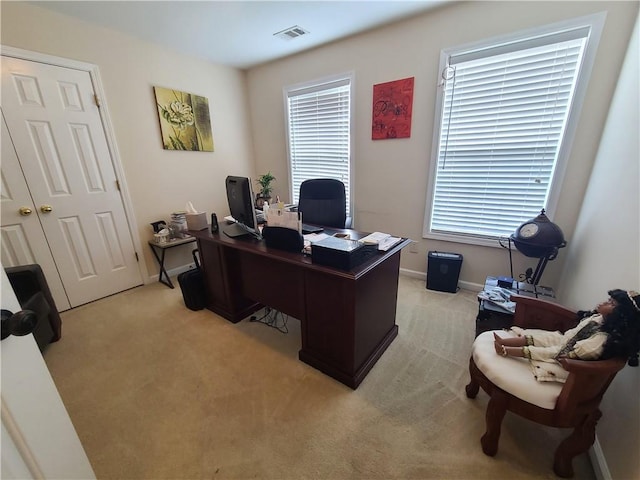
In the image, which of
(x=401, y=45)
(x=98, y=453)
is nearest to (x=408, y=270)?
(x=401, y=45)

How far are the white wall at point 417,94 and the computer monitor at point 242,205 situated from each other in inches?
62.1

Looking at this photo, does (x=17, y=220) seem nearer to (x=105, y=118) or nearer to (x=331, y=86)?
(x=105, y=118)

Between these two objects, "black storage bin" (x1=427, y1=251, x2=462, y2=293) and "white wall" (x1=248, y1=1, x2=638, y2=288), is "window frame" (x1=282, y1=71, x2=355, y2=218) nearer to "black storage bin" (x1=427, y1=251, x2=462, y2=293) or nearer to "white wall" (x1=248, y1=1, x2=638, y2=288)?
"white wall" (x1=248, y1=1, x2=638, y2=288)

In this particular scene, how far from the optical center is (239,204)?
1.94 metres

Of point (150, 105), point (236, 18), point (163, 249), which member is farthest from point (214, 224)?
point (236, 18)

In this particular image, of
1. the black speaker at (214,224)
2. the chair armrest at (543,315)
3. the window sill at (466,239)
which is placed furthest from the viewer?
the window sill at (466,239)

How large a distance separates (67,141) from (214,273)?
5.94 feet

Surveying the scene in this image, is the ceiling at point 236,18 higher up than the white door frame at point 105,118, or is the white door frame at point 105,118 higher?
the ceiling at point 236,18

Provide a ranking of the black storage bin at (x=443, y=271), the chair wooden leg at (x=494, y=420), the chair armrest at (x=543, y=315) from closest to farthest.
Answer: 1. the chair wooden leg at (x=494, y=420)
2. the chair armrest at (x=543, y=315)
3. the black storage bin at (x=443, y=271)

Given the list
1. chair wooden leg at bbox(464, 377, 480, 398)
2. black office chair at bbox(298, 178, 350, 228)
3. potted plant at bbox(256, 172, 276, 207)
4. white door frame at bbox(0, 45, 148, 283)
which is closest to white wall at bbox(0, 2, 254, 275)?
white door frame at bbox(0, 45, 148, 283)

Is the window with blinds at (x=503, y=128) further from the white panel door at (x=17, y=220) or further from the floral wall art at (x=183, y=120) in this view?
the white panel door at (x=17, y=220)

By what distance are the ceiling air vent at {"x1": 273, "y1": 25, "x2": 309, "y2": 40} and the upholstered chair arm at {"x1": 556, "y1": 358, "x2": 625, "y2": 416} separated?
10.5 feet

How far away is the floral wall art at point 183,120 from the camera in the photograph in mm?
2873

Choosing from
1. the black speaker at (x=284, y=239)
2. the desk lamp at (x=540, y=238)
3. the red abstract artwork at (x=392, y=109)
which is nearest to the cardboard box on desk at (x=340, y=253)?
the black speaker at (x=284, y=239)
